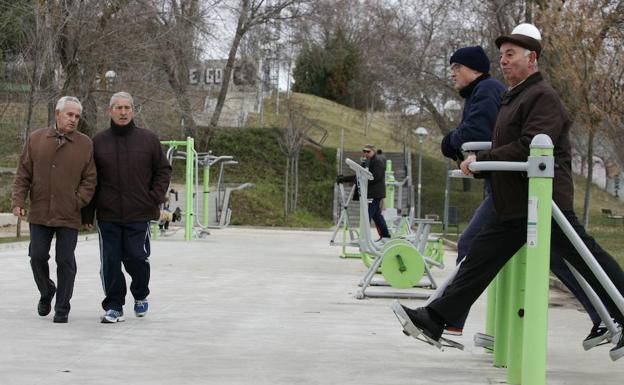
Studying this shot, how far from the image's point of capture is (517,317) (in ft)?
18.6

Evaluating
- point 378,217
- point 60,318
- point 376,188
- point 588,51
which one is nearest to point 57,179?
point 60,318

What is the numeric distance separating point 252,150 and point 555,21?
25.5 meters

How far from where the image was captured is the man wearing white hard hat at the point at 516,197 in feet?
18.1

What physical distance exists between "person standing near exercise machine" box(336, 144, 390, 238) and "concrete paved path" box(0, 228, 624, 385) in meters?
4.35

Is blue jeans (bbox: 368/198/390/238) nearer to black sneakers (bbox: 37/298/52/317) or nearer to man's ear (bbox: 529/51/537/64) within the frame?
black sneakers (bbox: 37/298/52/317)

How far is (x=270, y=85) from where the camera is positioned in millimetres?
59531

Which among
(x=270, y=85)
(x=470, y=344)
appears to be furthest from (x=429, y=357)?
(x=270, y=85)

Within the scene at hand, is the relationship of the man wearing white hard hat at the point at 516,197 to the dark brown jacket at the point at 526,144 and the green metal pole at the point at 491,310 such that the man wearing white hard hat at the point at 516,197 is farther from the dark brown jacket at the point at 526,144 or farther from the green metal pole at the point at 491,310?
the green metal pole at the point at 491,310

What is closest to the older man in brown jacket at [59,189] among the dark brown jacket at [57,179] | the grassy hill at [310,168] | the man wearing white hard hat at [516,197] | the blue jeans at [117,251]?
the dark brown jacket at [57,179]

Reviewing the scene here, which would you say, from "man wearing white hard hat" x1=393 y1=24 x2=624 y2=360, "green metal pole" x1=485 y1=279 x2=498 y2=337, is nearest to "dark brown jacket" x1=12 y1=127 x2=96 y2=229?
"green metal pole" x1=485 y1=279 x2=498 y2=337

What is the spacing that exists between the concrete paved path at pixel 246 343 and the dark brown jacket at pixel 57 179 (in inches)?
32.0

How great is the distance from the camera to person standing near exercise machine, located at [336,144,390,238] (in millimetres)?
16797

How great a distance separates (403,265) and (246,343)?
3.27 meters

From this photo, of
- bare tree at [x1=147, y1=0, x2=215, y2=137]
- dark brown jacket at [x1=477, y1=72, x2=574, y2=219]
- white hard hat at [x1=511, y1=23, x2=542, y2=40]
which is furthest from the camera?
bare tree at [x1=147, y1=0, x2=215, y2=137]
